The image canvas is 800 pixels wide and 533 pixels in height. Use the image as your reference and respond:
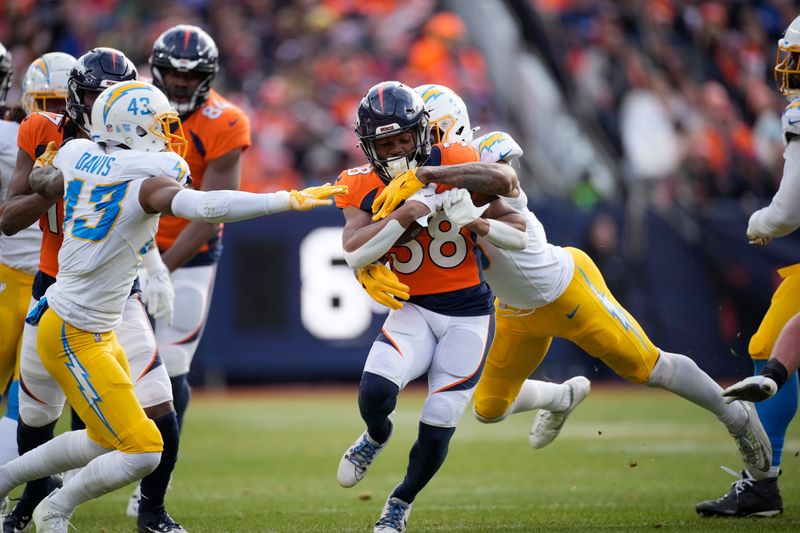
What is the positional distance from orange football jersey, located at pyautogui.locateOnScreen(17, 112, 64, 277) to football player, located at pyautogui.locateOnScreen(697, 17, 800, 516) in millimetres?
3081

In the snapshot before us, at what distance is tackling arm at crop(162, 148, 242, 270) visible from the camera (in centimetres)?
577

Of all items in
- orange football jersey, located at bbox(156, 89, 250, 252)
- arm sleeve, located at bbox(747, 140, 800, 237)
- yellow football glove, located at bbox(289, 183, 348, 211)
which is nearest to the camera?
yellow football glove, located at bbox(289, 183, 348, 211)

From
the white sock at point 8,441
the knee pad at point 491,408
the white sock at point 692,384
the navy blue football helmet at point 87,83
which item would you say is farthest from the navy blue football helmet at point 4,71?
the white sock at point 692,384

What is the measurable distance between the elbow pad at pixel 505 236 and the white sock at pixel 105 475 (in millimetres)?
1581

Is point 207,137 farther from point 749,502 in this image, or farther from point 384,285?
point 749,502

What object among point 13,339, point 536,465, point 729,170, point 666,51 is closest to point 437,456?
point 13,339

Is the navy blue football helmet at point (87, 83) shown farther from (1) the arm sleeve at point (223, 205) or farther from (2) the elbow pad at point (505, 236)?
(2) the elbow pad at point (505, 236)

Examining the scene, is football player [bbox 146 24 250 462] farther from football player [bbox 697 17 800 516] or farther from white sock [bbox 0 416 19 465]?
football player [bbox 697 17 800 516]

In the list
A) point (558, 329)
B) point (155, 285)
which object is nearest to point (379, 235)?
point (558, 329)

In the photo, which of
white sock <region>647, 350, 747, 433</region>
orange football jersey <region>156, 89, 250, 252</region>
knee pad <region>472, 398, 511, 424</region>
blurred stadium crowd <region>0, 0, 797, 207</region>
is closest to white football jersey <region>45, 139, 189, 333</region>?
orange football jersey <region>156, 89, 250, 252</region>

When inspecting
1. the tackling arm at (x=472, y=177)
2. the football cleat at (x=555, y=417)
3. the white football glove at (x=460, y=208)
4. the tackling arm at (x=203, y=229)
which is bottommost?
the football cleat at (x=555, y=417)

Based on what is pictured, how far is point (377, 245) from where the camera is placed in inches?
182

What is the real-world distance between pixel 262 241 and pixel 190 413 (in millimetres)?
1906

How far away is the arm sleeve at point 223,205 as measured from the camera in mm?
4234
